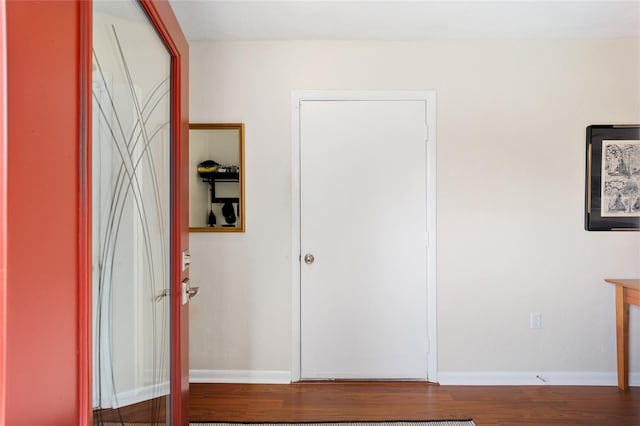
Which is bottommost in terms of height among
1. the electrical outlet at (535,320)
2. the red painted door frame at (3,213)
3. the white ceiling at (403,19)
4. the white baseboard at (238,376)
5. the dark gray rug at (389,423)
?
the dark gray rug at (389,423)

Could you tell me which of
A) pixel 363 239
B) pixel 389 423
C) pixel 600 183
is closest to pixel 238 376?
pixel 389 423

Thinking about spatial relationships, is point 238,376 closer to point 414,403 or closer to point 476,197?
point 414,403

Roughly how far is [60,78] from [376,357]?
235 centimetres

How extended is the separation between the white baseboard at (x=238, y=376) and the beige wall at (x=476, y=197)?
0.04 meters

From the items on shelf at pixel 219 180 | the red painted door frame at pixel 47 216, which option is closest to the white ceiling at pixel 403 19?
the items on shelf at pixel 219 180

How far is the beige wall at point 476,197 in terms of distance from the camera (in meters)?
2.38

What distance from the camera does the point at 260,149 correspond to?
2404 mm

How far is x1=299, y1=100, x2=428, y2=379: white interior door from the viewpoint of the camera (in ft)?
7.83

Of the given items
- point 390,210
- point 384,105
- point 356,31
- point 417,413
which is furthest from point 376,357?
point 356,31

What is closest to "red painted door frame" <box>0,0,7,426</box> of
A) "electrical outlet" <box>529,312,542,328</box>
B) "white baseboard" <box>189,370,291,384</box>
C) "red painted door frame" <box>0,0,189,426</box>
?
"red painted door frame" <box>0,0,189,426</box>

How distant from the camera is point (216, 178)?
7.86ft

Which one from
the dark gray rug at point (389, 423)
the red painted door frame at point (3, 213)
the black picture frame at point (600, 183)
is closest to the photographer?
the red painted door frame at point (3, 213)

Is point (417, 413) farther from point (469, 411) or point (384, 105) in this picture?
point (384, 105)

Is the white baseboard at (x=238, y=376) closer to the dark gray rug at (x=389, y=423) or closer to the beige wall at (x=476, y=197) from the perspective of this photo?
the beige wall at (x=476, y=197)
